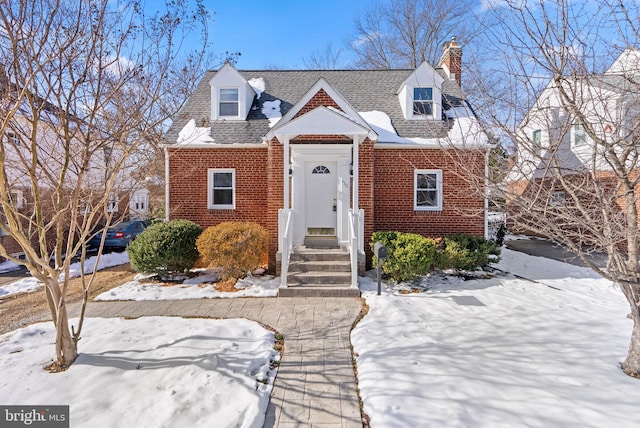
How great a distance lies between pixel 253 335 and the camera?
5.11m

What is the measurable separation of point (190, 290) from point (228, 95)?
645 cm

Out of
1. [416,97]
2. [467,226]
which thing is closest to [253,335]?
[467,226]

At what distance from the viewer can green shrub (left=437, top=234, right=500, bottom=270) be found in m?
8.66

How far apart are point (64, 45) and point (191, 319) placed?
4317mm

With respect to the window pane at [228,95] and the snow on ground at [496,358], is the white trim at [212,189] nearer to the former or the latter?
the window pane at [228,95]

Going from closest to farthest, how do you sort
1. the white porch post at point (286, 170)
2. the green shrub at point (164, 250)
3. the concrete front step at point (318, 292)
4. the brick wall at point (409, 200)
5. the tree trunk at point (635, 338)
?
1. the tree trunk at point (635, 338)
2. the concrete front step at point (318, 292)
3. the green shrub at point (164, 250)
4. the white porch post at point (286, 170)
5. the brick wall at point (409, 200)

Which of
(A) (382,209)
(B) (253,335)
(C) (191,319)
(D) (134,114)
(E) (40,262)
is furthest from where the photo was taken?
(A) (382,209)

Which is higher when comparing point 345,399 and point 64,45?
point 64,45

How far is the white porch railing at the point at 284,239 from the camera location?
7370 millimetres

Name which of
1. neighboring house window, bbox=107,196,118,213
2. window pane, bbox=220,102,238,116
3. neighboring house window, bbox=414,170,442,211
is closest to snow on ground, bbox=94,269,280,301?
neighboring house window, bbox=107,196,118,213

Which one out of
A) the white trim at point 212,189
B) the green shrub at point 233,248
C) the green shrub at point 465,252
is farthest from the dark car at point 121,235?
the green shrub at point 465,252

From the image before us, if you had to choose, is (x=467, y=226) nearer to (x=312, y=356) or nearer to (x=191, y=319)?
(x=312, y=356)

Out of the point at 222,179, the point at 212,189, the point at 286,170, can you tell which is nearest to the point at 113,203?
the point at 286,170

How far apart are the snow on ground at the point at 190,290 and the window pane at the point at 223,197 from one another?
8.79 feet
